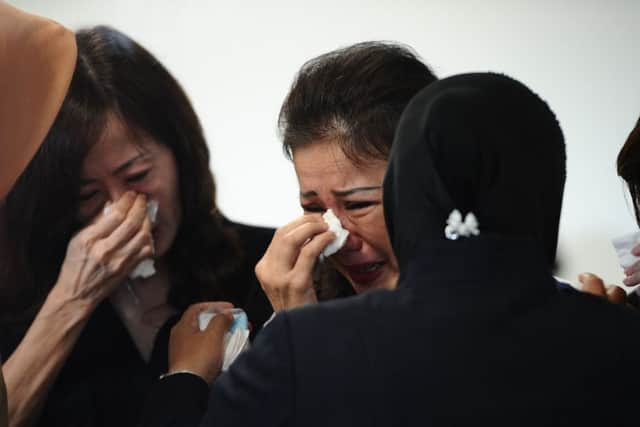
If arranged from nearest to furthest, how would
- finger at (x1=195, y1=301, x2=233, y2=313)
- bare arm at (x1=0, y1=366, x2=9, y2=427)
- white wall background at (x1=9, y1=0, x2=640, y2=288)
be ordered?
bare arm at (x1=0, y1=366, x2=9, y2=427) < finger at (x1=195, y1=301, x2=233, y2=313) < white wall background at (x1=9, y1=0, x2=640, y2=288)

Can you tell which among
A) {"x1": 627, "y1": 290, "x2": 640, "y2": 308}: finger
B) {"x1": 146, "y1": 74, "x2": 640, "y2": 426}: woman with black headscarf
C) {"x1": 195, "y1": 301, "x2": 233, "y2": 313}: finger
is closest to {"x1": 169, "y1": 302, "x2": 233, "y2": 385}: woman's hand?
{"x1": 195, "y1": 301, "x2": 233, "y2": 313}: finger

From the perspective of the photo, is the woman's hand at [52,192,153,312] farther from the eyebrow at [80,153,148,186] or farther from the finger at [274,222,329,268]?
the finger at [274,222,329,268]

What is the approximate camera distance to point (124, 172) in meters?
1.55

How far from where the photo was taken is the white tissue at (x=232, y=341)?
140 cm

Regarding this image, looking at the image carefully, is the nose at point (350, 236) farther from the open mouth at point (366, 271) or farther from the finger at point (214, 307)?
the finger at point (214, 307)

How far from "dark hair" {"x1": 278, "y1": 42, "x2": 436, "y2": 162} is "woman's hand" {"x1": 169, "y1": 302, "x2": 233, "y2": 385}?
1.13 feet

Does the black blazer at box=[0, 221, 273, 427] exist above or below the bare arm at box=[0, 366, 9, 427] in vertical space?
below

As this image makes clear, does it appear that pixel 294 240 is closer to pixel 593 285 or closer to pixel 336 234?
pixel 336 234

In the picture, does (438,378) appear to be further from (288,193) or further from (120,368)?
(288,193)

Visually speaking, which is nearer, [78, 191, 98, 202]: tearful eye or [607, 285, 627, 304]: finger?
[607, 285, 627, 304]: finger

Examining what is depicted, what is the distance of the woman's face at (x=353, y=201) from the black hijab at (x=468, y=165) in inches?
13.8

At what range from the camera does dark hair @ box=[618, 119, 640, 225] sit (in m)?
1.30

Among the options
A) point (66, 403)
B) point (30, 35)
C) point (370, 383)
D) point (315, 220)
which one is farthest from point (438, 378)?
point (66, 403)

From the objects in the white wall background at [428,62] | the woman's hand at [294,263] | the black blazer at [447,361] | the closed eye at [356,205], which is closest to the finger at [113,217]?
the woman's hand at [294,263]
